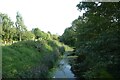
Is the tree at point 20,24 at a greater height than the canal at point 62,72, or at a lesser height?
greater

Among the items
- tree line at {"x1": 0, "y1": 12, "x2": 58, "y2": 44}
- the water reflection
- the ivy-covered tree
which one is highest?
tree line at {"x1": 0, "y1": 12, "x2": 58, "y2": 44}

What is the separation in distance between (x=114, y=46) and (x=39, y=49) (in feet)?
63.4

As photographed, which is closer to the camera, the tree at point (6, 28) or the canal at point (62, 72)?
the canal at point (62, 72)

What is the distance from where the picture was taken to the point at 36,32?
301ft

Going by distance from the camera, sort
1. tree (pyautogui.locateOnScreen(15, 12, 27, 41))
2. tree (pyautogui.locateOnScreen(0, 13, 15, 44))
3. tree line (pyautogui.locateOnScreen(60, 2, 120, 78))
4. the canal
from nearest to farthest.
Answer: tree line (pyautogui.locateOnScreen(60, 2, 120, 78)) < the canal < tree (pyautogui.locateOnScreen(0, 13, 15, 44)) < tree (pyautogui.locateOnScreen(15, 12, 27, 41))

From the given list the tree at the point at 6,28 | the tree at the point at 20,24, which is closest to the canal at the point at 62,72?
the tree at the point at 6,28

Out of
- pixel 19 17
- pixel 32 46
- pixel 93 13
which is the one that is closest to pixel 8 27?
pixel 19 17

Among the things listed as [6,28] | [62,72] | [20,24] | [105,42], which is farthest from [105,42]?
[20,24]

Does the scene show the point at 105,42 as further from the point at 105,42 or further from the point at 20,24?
the point at 20,24

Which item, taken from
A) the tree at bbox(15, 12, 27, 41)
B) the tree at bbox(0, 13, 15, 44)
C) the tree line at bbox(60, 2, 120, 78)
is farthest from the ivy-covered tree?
the tree at bbox(15, 12, 27, 41)

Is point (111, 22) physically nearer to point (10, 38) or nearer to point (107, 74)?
point (107, 74)

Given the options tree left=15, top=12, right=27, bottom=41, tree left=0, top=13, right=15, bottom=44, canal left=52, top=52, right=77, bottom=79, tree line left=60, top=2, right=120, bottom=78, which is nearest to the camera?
tree line left=60, top=2, right=120, bottom=78

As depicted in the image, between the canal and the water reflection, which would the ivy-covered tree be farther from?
the water reflection

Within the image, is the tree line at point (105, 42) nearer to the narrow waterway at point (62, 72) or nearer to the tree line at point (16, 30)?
the narrow waterway at point (62, 72)
